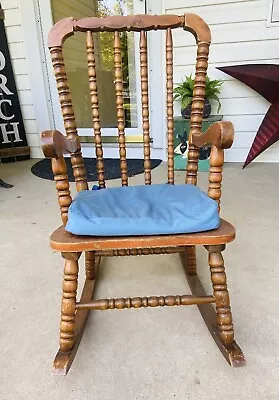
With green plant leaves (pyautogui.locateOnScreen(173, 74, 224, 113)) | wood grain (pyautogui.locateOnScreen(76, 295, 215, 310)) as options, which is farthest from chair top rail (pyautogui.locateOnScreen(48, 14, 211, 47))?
green plant leaves (pyautogui.locateOnScreen(173, 74, 224, 113))

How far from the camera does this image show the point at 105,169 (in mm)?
2633

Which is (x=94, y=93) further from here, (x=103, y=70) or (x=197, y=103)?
(x=103, y=70)

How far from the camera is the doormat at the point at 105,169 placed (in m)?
2.44

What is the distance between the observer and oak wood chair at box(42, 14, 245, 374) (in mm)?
711

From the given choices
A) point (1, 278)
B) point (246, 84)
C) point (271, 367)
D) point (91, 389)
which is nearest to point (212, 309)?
point (271, 367)

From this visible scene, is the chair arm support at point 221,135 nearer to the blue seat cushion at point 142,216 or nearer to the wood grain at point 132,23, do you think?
the blue seat cushion at point 142,216

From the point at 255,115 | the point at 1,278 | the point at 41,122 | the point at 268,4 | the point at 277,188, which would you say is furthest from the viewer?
the point at 41,122

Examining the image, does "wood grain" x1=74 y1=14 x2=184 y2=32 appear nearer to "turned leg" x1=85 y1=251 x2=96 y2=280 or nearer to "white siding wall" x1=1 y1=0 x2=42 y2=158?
"turned leg" x1=85 y1=251 x2=96 y2=280

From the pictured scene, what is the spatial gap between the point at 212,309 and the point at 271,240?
1.93 ft

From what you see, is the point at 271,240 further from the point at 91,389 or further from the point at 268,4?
the point at 268,4

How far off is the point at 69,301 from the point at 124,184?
432 mm

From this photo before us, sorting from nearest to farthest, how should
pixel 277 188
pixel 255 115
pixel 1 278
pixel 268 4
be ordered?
pixel 1 278, pixel 277 188, pixel 268 4, pixel 255 115

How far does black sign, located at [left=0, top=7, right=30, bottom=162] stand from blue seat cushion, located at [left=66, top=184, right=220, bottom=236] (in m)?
2.43

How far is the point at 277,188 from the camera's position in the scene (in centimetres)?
204
